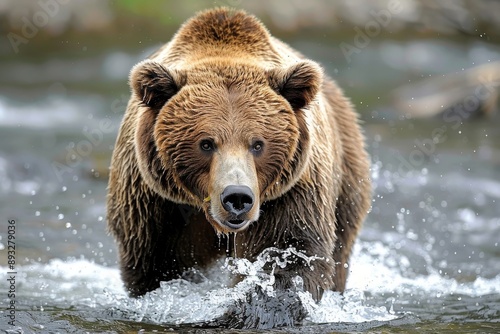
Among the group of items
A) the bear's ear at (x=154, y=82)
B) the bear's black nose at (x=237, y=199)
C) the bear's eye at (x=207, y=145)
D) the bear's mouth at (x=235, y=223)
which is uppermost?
the bear's ear at (x=154, y=82)

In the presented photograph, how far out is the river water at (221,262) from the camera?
21.7ft

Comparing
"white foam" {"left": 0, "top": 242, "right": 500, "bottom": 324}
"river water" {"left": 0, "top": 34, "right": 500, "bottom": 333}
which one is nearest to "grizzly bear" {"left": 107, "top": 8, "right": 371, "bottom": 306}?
"white foam" {"left": 0, "top": 242, "right": 500, "bottom": 324}

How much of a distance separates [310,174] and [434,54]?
56.8ft

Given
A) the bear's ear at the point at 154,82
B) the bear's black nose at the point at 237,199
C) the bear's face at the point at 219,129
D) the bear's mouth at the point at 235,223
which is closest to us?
the bear's black nose at the point at 237,199

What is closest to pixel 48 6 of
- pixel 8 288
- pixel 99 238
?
pixel 99 238

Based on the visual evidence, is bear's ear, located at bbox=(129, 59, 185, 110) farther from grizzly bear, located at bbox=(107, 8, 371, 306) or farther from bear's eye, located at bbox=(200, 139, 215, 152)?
bear's eye, located at bbox=(200, 139, 215, 152)

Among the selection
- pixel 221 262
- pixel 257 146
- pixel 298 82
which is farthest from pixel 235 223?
pixel 221 262

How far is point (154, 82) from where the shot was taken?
19.4 feet

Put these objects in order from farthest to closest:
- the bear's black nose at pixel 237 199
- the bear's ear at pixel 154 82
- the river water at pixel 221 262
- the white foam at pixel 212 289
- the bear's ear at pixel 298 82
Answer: the river water at pixel 221 262
the white foam at pixel 212 289
the bear's ear at pixel 298 82
the bear's ear at pixel 154 82
the bear's black nose at pixel 237 199

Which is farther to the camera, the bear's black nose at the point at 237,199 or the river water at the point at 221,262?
the river water at the point at 221,262

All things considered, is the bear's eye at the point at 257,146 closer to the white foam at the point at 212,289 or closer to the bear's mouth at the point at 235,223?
the bear's mouth at the point at 235,223

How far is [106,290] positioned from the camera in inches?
307

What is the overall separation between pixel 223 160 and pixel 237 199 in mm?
328

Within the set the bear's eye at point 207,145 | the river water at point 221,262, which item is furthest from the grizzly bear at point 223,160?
the river water at point 221,262
